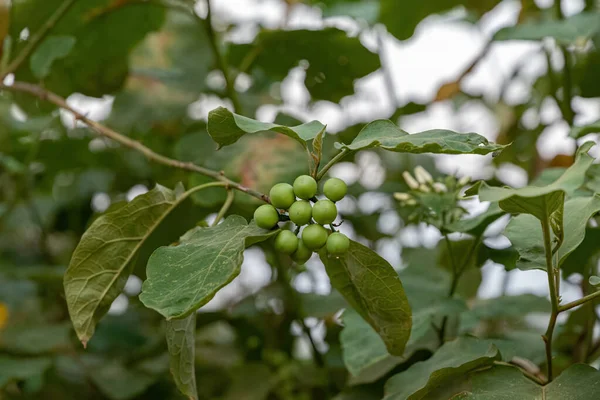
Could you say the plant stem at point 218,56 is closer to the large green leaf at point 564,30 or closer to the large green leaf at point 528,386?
the large green leaf at point 564,30

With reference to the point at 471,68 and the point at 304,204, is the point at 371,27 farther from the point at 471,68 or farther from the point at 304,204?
the point at 304,204

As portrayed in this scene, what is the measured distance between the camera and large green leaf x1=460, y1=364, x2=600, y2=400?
437mm

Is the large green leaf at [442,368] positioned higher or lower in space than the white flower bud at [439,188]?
lower

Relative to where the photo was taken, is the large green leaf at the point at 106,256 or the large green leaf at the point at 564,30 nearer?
the large green leaf at the point at 106,256

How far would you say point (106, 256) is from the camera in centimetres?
50

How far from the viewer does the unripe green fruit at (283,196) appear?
1.36 feet

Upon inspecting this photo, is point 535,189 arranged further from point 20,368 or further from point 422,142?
Answer: point 20,368

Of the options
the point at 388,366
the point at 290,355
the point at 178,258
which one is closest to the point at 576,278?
the point at 388,366

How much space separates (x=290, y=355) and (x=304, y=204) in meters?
0.66

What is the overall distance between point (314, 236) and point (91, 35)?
0.65 meters

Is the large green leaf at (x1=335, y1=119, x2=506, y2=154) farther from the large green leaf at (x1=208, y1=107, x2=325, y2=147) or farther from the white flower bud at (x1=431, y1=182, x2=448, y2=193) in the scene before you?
the white flower bud at (x1=431, y1=182, x2=448, y2=193)

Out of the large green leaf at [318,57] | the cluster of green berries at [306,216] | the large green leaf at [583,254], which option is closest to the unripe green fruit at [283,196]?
the cluster of green berries at [306,216]

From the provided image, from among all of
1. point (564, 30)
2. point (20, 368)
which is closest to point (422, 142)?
point (564, 30)

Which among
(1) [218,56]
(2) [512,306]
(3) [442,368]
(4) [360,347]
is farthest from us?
(1) [218,56]
